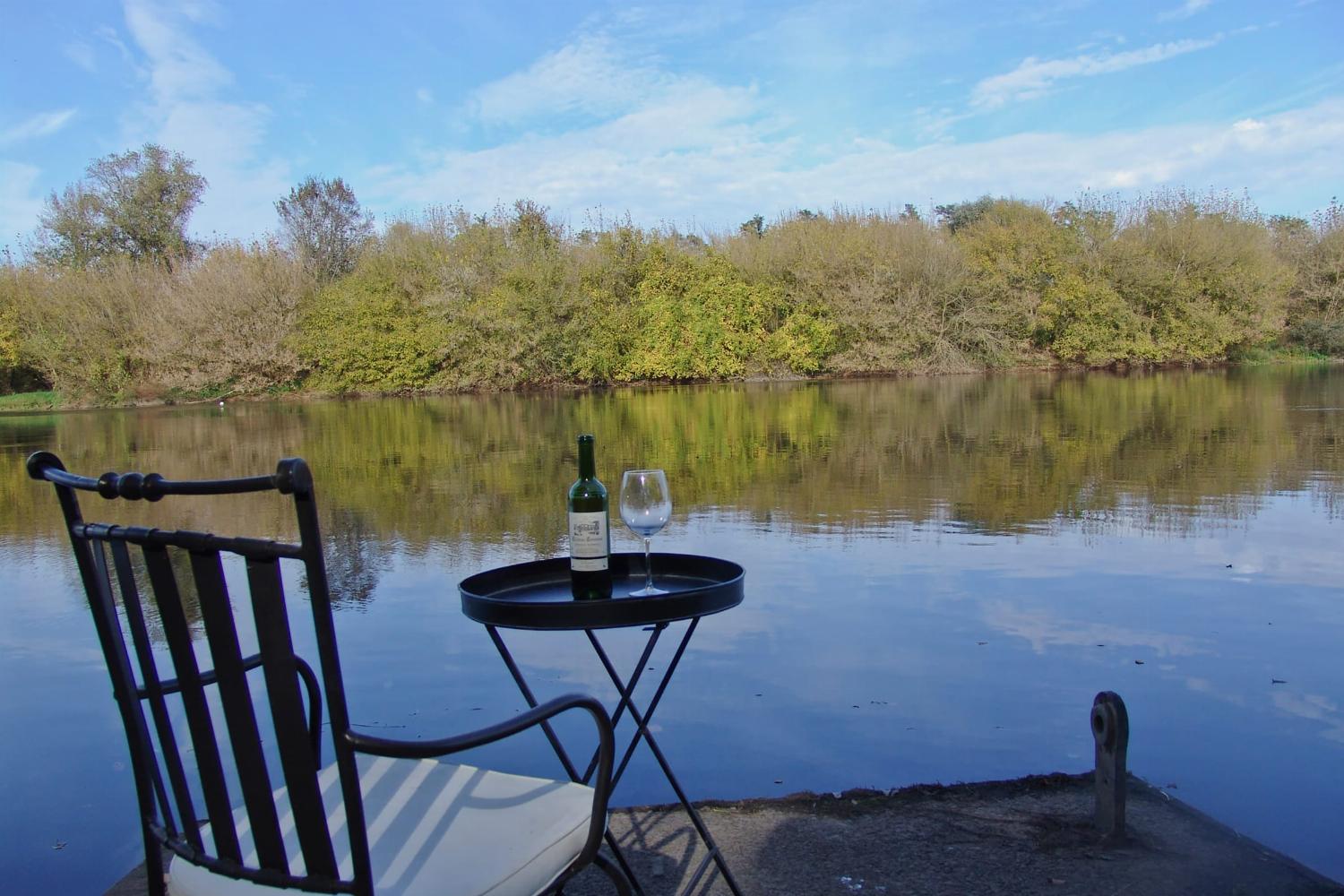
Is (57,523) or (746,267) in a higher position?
(746,267)

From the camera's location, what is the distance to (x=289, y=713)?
4.57ft

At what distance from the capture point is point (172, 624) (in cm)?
146

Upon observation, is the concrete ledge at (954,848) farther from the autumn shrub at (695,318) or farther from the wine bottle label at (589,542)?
the autumn shrub at (695,318)

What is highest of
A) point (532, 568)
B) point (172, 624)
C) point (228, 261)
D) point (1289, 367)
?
point (228, 261)

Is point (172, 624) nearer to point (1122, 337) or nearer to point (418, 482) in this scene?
point (418, 482)

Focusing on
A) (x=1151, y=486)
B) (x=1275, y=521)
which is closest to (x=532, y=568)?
(x=1275, y=521)

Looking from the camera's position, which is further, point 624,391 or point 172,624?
point 624,391

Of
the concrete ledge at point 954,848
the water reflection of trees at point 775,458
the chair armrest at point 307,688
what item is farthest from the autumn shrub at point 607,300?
the chair armrest at point 307,688


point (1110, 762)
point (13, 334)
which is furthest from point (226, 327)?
point (1110, 762)

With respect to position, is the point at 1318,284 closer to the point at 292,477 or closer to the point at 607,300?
the point at 607,300

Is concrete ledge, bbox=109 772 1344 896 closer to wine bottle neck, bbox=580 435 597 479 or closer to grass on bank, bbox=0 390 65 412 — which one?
wine bottle neck, bbox=580 435 597 479

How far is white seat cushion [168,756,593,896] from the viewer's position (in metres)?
1.57

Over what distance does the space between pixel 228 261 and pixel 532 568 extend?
3364 cm

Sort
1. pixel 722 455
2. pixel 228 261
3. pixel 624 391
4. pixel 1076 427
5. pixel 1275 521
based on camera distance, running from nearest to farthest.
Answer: pixel 1275 521, pixel 722 455, pixel 1076 427, pixel 624 391, pixel 228 261
